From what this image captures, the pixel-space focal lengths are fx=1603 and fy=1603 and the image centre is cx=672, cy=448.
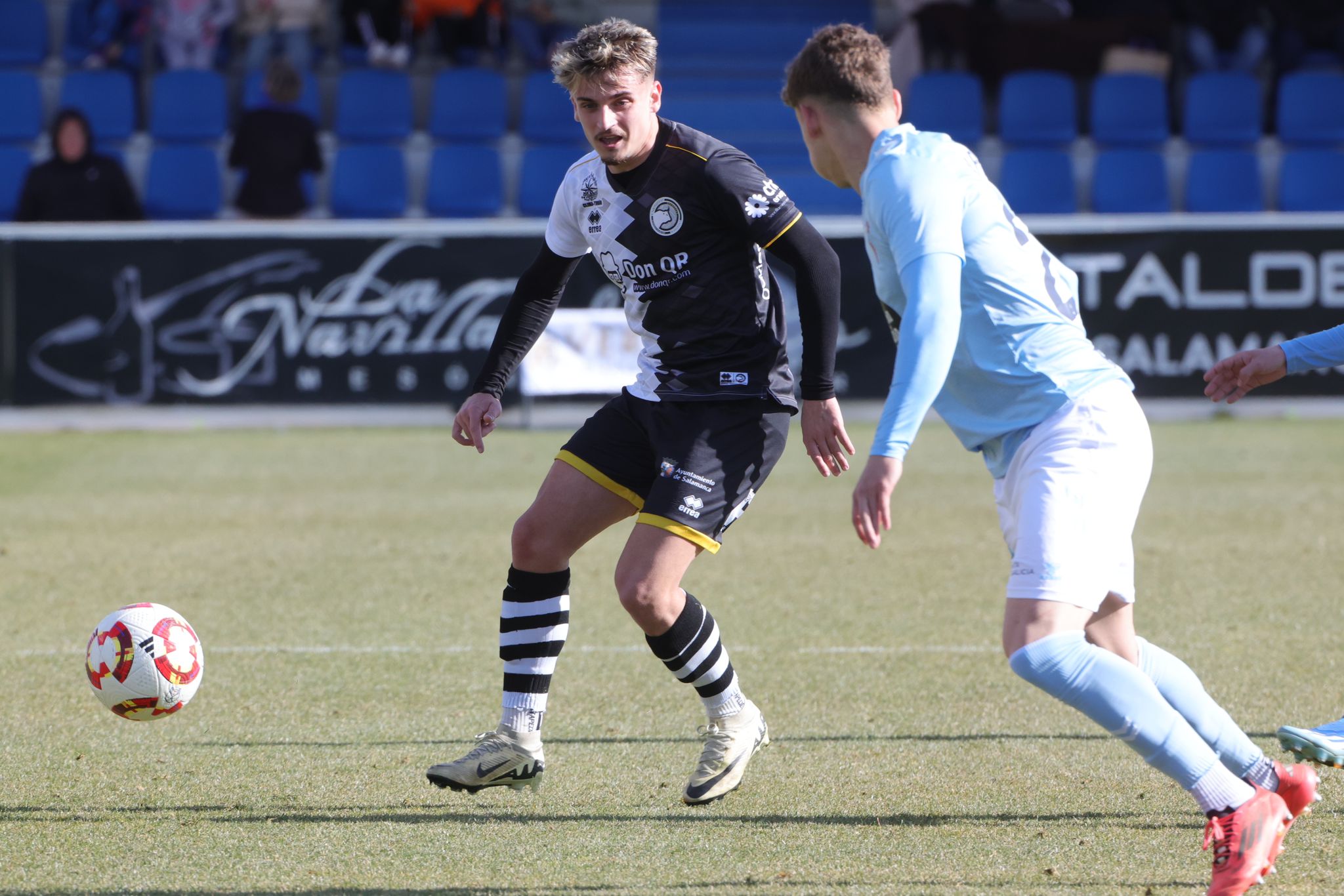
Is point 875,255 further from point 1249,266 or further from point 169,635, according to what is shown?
point 1249,266

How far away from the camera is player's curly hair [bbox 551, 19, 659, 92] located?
4.10 m

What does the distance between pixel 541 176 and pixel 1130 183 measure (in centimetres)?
630

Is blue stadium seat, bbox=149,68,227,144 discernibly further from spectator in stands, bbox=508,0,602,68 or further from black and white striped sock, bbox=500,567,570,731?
black and white striped sock, bbox=500,567,570,731

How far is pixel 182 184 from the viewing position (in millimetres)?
16719

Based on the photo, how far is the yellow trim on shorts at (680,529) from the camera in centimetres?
421

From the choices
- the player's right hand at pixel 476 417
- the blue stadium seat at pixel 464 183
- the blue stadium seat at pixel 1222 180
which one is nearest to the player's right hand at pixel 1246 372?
the player's right hand at pixel 476 417

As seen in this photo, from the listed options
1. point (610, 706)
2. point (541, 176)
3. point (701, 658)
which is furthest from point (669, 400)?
point (541, 176)

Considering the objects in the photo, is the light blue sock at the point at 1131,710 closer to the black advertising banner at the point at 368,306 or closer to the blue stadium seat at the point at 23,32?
the black advertising banner at the point at 368,306

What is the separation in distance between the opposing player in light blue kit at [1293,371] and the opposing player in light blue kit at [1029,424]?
0.40 m

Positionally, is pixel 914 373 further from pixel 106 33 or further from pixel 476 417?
pixel 106 33

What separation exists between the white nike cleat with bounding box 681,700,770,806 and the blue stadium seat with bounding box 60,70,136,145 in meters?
14.9

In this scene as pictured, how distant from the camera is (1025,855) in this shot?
3787 millimetres

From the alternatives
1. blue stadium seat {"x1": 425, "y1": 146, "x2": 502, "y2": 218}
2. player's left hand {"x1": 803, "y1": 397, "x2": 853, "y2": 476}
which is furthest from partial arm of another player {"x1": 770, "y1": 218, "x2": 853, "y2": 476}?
blue stadium seat {"x1": 425, "y1": 146, "x2": 502, "y2": 218}

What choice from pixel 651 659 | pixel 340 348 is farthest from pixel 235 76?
pixel 651 659
